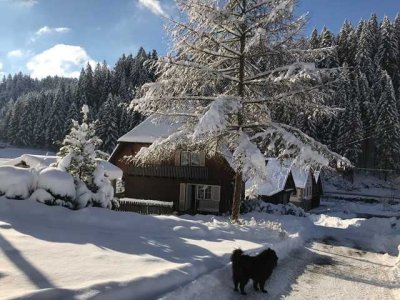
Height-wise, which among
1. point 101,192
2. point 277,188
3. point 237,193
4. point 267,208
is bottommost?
point 267,208

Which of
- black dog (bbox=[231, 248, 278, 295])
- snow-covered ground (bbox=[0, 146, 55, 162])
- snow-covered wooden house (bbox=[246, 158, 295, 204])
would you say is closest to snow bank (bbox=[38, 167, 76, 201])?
black dog (bbox=[231, 248, 278, 295])

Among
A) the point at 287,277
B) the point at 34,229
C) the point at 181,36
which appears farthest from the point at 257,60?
the point at 34,229

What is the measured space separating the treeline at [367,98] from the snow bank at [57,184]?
1918 inches

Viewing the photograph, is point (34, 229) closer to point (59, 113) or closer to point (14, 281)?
point (14, 281)

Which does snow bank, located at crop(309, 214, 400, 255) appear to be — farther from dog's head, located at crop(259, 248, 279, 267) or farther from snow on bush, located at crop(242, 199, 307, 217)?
dog's head, located at crop(259, 248, 279, 267)

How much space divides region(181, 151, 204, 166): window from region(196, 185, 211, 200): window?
190cm

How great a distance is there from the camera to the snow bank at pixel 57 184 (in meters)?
14.0

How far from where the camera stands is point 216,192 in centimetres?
3139

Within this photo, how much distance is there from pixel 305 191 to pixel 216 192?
65.2 ft

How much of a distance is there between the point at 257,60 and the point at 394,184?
2261 inches

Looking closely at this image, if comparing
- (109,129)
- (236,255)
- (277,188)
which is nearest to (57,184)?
(236,255)

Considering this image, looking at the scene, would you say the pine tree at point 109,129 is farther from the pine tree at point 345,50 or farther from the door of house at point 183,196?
the door of house at point 183,196

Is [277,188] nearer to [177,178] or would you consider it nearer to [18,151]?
[177,178]

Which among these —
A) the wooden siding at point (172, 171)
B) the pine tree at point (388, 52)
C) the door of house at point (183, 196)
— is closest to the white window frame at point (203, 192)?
the door of house at point (183, 196)
